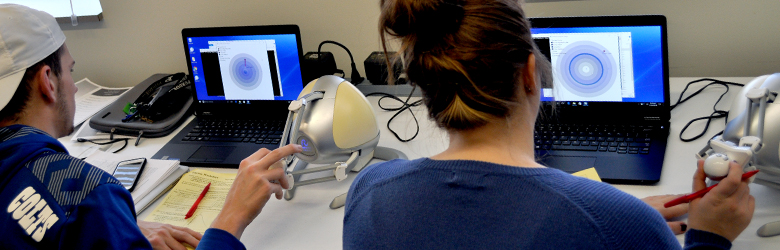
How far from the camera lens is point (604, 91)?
1.28m

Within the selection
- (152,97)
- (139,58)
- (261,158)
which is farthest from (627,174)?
(139,58)

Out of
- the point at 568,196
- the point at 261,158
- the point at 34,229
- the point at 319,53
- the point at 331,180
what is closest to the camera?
the point at 568,196

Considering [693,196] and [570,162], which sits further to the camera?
[570,162]

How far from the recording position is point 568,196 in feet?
1.90

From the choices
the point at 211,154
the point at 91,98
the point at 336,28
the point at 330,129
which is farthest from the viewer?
the point at 91,98

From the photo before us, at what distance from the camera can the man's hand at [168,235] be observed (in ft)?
3.31

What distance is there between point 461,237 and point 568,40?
812 millimetres

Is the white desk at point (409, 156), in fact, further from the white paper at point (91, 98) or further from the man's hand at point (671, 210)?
the white paper at point (91, 98)

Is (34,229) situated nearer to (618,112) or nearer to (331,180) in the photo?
(331,180)

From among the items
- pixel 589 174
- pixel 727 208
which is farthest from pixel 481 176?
Answer: pixel 589 174

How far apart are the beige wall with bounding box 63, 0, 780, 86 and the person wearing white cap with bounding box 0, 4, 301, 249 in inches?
22.7

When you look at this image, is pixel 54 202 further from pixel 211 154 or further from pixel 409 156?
pixel 409 156

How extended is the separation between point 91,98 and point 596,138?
5.19 ft

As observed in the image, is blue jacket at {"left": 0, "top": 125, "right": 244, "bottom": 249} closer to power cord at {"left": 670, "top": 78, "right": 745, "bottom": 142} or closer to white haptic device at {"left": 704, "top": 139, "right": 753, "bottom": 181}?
white haptic device at {"left": 704, "top": 139, "right": 753, "bottom": 181}
